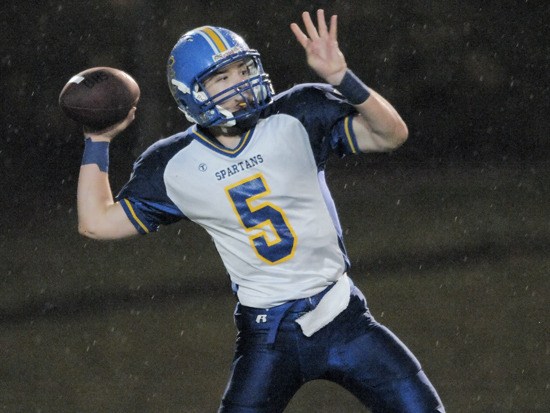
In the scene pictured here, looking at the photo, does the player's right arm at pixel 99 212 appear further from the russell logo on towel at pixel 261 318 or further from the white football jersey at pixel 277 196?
the russell logo on towel at pixel 261 318

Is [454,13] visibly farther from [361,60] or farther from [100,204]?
[100,204]

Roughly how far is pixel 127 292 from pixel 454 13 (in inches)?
208

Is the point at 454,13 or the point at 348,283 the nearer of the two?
the point at 348,283

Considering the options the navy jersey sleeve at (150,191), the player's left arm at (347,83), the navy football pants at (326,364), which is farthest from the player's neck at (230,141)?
the navy football pants at (326,364)

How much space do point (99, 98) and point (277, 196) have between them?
2.52 ft

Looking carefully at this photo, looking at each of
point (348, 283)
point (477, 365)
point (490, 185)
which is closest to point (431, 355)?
point (477, 365)

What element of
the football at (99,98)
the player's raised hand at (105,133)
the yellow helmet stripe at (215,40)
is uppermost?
the yellow helmet stripe at (215,40)

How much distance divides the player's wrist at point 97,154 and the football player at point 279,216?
0.80ft

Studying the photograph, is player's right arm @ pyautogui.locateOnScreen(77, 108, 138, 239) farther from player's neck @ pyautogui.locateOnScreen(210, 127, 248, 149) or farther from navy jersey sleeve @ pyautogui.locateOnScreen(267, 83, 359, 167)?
navy jersey sleeve @ pyautogui.locateOnScreen(267, 83, 359, 167)

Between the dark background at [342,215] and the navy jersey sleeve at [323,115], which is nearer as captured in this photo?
the navy jersey sleeve at [323,115]

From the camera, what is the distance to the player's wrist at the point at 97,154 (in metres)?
3.64

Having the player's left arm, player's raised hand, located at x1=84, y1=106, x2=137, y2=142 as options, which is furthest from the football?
the player's left arm

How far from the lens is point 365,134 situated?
3.36m

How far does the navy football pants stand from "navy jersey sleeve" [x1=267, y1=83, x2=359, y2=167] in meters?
0.47
